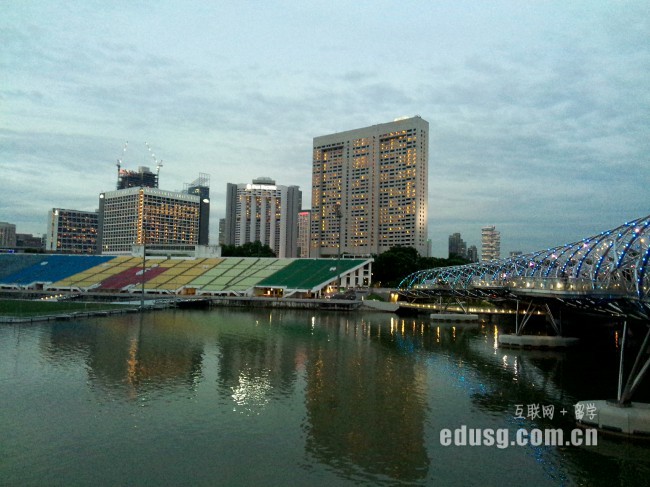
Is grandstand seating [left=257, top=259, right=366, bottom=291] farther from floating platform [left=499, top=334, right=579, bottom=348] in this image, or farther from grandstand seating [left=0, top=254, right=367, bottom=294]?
floating platform [left=499, top=334, right=579, bottom=348]

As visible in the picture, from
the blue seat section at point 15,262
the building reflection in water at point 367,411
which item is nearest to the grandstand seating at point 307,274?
the building reflection in water at point 367,411

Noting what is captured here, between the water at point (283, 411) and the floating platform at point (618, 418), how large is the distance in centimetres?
71

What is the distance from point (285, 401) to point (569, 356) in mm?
28903

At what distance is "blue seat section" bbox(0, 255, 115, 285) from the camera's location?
108 meters

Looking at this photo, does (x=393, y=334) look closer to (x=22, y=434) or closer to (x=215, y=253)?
(x=22, y=434)

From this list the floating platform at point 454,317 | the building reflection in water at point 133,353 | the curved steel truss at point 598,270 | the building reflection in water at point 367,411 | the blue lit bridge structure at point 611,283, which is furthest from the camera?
the floating platform at point 454,317

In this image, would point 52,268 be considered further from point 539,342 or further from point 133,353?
point 539,342

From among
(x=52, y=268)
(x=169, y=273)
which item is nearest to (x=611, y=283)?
(x=169, y=273)

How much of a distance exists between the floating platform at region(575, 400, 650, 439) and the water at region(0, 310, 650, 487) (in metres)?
0.71

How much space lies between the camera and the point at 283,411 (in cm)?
2527

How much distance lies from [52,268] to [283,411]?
105833 mm

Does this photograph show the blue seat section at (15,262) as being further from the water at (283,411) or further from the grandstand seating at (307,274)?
the water at (283,411)

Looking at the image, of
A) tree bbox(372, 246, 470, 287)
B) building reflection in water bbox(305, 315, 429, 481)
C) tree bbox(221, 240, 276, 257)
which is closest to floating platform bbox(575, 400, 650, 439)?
building reflection in water bbox(305, 315, 429, 481)

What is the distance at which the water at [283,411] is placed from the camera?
18203mm
